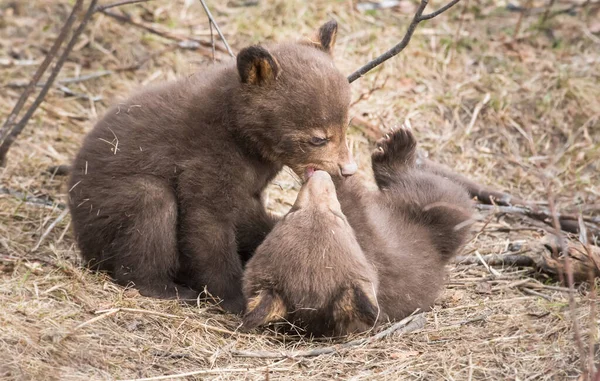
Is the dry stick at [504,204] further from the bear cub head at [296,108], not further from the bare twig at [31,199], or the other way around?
the bare twig at [31,199]

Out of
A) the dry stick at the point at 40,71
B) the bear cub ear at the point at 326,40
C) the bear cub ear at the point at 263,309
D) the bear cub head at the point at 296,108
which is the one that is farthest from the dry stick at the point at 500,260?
the dry stick at the point at 40,71

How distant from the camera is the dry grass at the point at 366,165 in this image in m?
4.81

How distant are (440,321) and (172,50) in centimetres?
518

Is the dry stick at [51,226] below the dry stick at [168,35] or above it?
below

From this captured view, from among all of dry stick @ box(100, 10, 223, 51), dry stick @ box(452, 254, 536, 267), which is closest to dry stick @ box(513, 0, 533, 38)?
dry stick @ box(100, 10, 223, 51)

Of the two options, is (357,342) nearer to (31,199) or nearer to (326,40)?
(326,40)

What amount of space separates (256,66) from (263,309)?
170cm

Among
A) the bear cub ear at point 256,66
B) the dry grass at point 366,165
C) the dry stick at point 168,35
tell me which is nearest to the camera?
the dry grass at point 366,165

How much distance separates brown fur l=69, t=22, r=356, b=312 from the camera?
5.57 m

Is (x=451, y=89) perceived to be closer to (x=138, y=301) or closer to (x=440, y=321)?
(x=440, y=321)

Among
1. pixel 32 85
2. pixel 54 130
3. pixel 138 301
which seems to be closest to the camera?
pixel 138 301

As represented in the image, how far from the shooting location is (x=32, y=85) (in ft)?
23.2

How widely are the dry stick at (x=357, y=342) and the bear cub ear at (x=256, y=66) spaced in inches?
74.0

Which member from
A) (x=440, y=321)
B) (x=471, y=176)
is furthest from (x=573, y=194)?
(x=440, y=321)
